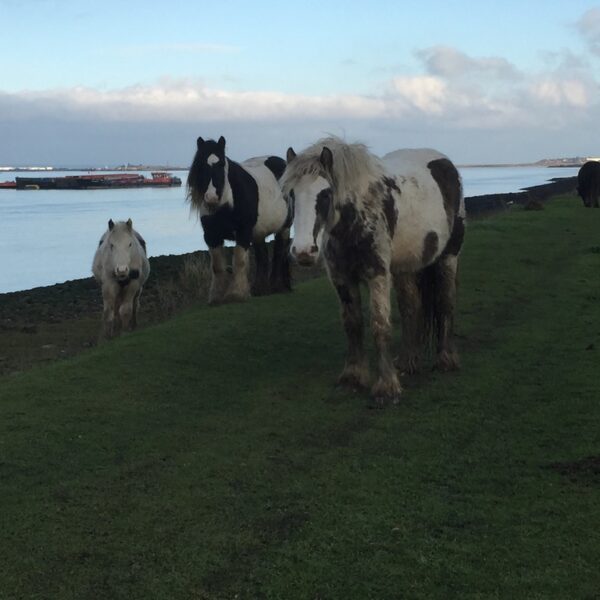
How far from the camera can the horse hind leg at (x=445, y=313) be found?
31.0 feet

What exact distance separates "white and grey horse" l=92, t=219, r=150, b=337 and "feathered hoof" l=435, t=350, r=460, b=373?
5.43 m

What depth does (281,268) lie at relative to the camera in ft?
50.0

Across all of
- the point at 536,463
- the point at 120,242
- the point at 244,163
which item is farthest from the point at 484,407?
the point at 244,163

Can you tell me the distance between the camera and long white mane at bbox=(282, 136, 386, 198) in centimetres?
775

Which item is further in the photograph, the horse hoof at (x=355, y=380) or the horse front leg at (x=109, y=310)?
the horse front leg at (x=109, y=310)

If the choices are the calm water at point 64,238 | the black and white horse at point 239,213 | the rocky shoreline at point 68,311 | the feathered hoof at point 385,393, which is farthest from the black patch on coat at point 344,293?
the calm water at point 64,238

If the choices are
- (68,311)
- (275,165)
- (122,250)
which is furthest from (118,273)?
(68,311)

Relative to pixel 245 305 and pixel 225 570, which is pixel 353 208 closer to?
pixel 225 570

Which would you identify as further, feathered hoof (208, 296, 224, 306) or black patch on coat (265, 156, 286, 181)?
black patch on coat (265, 156, 286, 181)

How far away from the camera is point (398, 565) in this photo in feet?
15.5

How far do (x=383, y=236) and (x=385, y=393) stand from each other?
57.9 inches

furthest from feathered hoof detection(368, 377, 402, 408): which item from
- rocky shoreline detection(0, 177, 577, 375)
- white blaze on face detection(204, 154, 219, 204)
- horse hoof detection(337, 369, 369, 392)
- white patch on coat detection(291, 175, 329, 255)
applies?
rocky shoreline detection(0, 177, 577, 375)

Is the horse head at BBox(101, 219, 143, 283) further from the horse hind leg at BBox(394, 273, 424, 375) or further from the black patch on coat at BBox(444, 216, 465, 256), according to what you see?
the black patch on coat at BBox(444, 216, 465, 256)

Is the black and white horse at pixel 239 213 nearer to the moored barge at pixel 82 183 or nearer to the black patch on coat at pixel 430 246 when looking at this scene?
the black patch on coat at pixel 430 246
